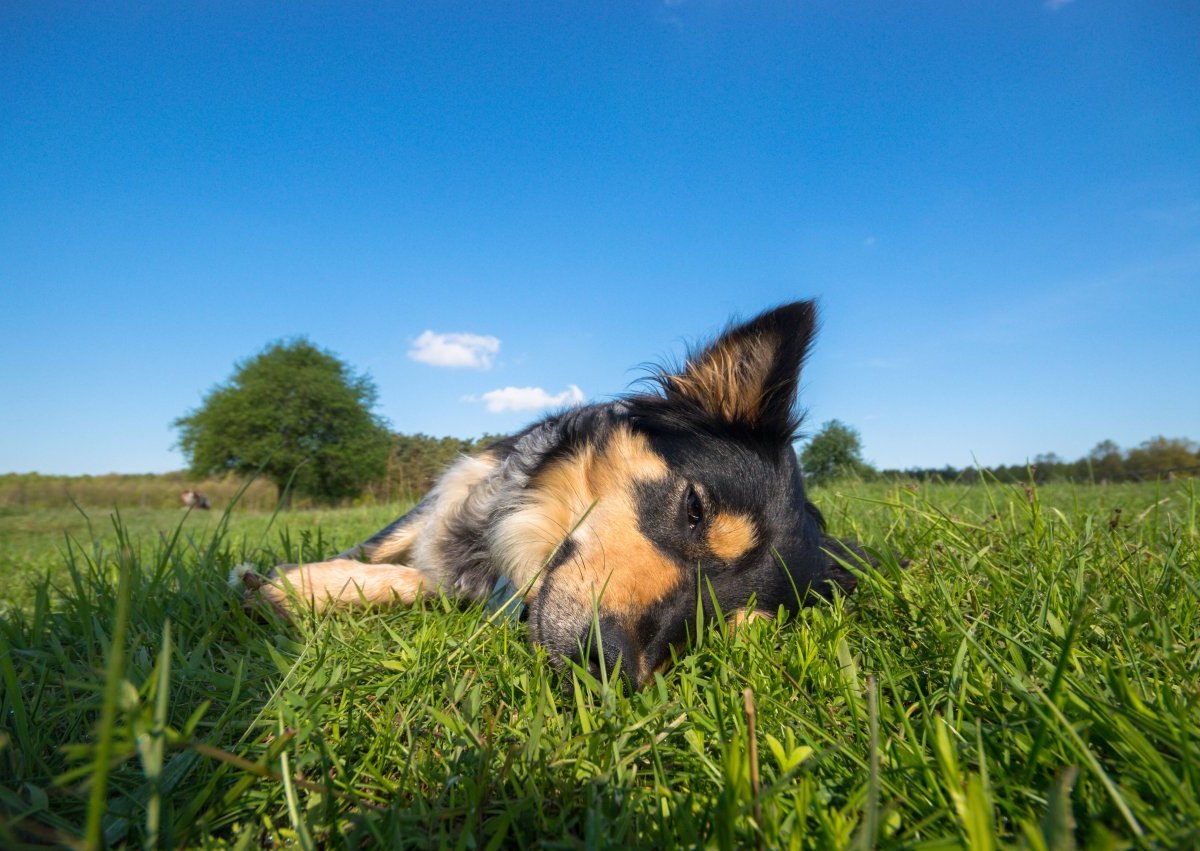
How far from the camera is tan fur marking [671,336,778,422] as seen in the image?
346 cm

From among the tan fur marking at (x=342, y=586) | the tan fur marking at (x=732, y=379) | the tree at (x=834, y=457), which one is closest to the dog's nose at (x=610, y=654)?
the tan fur marking at (x=342, y=586)

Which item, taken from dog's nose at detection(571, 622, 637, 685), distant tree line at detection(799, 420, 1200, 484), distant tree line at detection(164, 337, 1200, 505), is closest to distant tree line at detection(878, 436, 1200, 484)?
distant tree line at detection(799, 420, 1200, 484)

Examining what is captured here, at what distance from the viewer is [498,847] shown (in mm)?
1199

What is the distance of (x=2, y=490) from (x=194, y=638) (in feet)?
119

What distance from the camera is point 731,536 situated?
2.82 metres

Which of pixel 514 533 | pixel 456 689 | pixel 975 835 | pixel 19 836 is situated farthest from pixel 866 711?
pixel 514 533

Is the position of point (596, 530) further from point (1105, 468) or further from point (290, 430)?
point (290, 430)

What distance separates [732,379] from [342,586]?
234cm

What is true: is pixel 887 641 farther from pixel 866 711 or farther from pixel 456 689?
pixel 456 689

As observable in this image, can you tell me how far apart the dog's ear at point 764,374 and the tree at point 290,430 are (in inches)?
1571

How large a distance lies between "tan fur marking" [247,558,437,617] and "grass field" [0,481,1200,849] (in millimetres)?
210

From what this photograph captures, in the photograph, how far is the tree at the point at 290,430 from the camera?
40500 mm

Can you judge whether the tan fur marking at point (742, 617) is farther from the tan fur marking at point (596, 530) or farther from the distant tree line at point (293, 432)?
the distant tree line at point (293, 432)

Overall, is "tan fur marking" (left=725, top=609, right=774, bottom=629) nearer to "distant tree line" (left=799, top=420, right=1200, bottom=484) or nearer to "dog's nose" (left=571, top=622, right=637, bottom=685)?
"dog's nose" (left=571, top=622, right=637, bottom=685)
